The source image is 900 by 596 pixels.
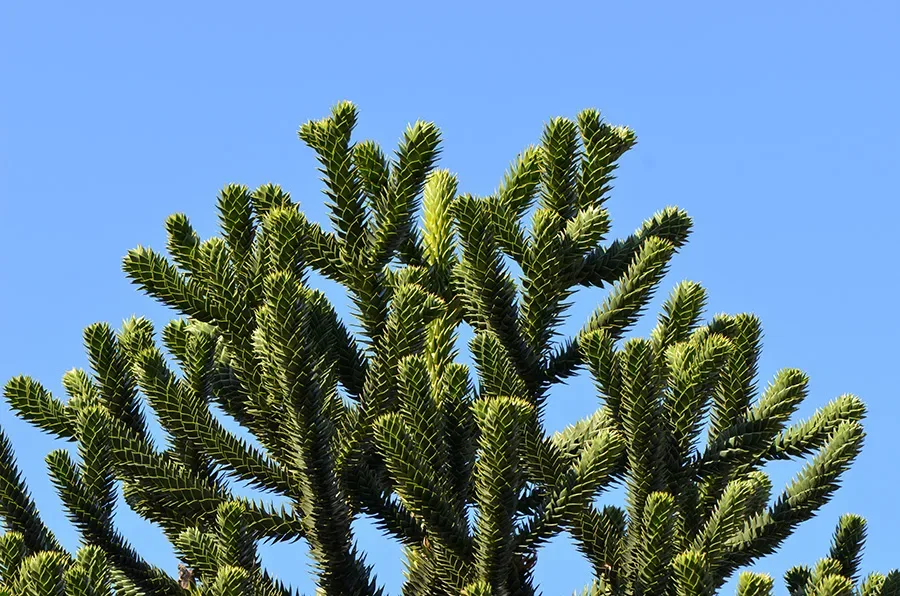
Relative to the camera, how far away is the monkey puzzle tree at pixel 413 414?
6.10 meters

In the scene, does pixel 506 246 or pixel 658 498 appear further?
pixel 506 246

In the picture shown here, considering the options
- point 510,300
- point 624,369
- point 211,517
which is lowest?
point 211,517

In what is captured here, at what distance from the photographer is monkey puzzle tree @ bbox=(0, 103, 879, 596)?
610 centimetres

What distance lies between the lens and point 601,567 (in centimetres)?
651

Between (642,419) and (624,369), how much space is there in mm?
242

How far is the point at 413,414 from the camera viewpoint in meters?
6.10

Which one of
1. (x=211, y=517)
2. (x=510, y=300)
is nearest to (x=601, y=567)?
(x=510, y=300)

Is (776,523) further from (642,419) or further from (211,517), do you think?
(211,517)

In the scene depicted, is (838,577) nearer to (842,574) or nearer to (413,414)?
(842,574)

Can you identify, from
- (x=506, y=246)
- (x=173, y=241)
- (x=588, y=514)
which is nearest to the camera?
(x=588, y=514)

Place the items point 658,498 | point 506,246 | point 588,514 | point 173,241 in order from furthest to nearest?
point 173,241, point 506,246, point 588,514, point 658,498

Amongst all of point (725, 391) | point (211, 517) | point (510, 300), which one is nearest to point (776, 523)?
point (725, 391)

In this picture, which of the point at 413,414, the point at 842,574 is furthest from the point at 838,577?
the point at 413,414

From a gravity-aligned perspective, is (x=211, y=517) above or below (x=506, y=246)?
below
